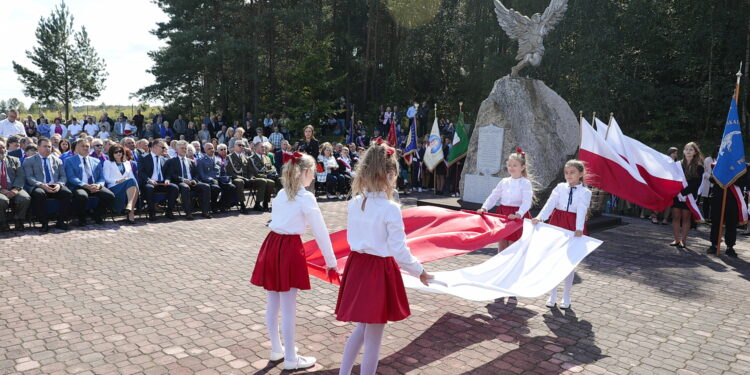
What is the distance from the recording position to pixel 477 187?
13539mm

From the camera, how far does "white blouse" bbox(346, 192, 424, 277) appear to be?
11.5ft

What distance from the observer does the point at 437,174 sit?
17531 millimetres

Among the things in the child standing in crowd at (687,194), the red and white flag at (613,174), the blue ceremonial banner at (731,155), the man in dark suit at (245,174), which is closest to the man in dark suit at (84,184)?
the man in dark suit at (245,174)

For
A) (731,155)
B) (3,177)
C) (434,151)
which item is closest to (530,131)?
(731,155)

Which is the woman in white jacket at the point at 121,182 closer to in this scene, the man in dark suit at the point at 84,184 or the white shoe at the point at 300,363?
the man in dark suit at the point at 84,184

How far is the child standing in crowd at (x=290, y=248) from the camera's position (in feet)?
13.7

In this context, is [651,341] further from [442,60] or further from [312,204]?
[442,60]

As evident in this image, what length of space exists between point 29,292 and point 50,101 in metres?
38.4

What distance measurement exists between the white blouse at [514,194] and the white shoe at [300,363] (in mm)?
3068

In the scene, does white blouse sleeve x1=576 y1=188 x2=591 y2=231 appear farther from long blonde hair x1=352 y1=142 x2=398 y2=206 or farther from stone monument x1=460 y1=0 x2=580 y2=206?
stone monument x1=460 y1=0 x2=580 y2=206

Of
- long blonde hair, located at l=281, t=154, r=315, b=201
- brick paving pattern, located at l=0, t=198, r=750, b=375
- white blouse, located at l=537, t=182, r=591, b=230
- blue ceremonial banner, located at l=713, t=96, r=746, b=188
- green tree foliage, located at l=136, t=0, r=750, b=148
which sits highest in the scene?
green tree foliage, located at l=136, t=0, r=750, b=148

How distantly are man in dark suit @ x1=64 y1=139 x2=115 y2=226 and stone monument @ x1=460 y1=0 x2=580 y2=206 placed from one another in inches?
341

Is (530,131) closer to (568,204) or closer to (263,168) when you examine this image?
(568,204)

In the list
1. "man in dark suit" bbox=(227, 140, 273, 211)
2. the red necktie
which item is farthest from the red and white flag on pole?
the red necktie
